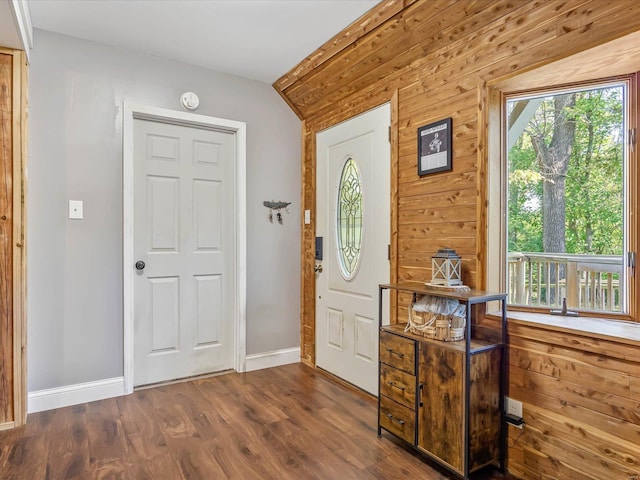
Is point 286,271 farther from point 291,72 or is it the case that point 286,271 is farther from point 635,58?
point 635,58

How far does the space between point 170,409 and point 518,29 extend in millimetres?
2986

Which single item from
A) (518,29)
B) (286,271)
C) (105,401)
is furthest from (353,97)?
(105,401)

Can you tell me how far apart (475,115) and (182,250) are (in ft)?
7.57

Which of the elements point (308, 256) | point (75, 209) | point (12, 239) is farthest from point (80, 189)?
point (308, 256)

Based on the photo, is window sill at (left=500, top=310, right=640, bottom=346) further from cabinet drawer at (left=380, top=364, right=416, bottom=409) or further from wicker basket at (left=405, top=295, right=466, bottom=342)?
cabinet drawer at (left=380, top=364, right=416, bottom=409)

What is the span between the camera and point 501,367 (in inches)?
75.7

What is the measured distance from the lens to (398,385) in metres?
2.10

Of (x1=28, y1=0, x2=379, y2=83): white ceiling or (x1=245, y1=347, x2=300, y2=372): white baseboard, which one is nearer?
(x1=28, y1=0, x2=379, y2=83): white ceiling

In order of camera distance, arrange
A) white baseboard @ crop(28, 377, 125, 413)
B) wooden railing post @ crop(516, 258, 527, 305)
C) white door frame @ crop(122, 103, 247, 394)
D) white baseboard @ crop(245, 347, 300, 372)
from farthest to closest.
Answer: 1. white baseboard @ crop(245, 347, 300, 372)
2. white door frame @ crop(122, 103, 247, 394)
3. white baseboard @ crop(28, 377, 125, 413)
4. wooden railing post @ crop(516, 258, 527, 305)

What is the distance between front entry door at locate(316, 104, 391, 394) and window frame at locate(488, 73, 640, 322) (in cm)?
74

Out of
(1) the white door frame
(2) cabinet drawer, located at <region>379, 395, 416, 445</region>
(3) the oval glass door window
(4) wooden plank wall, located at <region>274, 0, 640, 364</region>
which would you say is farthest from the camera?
(3) the oval glass door window

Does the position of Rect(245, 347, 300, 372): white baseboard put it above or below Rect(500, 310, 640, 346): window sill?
below

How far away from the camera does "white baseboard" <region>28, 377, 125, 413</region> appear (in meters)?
2.55

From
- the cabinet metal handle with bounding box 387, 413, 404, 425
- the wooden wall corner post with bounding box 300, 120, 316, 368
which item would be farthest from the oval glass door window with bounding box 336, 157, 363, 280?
the cabinet metal handle with bounding box 387, 413, 404, 425
